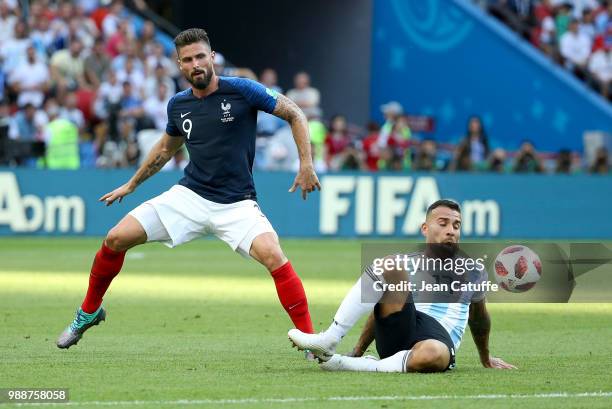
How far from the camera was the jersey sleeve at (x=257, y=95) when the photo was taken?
9312 mm

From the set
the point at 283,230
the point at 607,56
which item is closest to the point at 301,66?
the point at 607,56

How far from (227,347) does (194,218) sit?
135cm

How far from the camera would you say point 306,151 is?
9.05m

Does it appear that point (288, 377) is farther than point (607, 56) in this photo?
No

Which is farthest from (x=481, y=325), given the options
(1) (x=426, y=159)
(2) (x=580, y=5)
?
(2) (x=580, y=5)

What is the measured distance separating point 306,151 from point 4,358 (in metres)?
2.51

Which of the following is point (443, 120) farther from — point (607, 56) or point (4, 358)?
point (4, 358)

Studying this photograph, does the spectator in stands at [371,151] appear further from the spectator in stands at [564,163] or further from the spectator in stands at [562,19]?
A: the spectator in stands at [562,19]

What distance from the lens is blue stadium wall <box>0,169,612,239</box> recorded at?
75.3ft

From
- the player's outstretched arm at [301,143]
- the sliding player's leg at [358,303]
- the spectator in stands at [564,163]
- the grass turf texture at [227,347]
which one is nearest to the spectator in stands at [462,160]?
the spectator in stands at [564,163]

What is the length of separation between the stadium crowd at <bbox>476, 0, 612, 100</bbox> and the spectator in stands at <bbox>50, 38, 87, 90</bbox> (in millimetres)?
11277

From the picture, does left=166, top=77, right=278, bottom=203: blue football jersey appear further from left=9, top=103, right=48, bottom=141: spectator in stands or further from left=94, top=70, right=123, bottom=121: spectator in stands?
left=94, top=70, right=123, bottom=121: spectator in stands

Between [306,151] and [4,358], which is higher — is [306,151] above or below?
above

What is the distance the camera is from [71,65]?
2573 centimetres
